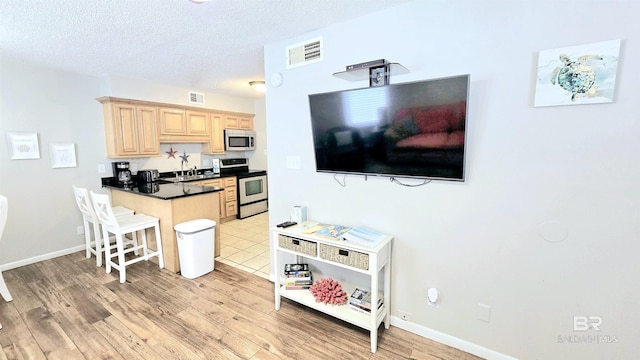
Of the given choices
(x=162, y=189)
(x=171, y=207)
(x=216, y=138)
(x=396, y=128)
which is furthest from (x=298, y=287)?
(x=216, y=138)

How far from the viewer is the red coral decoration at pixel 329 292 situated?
2210mm

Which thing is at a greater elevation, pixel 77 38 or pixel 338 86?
pixel 77 38

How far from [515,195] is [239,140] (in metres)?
4.89

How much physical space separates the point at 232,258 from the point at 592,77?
368cm

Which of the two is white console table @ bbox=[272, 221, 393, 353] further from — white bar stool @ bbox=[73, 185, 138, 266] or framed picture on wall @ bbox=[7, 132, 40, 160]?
framed picture on wall @ bbox=[7, 132, 40, 160]

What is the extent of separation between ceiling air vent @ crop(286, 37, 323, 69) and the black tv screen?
0.43m

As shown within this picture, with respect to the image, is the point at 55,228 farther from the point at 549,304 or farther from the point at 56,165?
the point at 549,304

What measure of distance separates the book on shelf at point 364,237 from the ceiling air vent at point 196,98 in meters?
3.97

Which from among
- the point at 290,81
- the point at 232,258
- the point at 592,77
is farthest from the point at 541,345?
the point at 232,258

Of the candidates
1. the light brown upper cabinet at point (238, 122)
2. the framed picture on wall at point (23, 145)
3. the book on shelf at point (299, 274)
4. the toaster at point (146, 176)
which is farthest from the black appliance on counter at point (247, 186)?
the book on shelf at point (299, 274)

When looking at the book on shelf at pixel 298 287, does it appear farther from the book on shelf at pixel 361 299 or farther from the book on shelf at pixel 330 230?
the book on shelf at pixel 330 230

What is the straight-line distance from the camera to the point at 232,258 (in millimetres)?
3605

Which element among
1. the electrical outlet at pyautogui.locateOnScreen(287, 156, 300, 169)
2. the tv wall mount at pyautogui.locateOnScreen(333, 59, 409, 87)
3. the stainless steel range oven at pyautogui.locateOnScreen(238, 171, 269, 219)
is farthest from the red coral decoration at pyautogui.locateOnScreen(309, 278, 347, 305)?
the stainless steel range oven at pyautogui.locateOnScreen(238, 171, 269, 219)

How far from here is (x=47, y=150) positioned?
3475 millimetres
